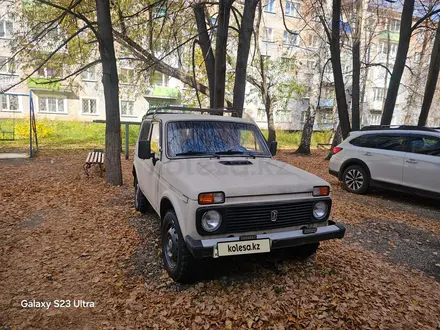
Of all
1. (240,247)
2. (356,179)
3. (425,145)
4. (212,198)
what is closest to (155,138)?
(212,198)

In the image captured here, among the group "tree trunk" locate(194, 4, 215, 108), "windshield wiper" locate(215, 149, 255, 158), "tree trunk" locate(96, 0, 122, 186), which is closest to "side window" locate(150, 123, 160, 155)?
"windshield wiper" locate(215, 149, 255, 158)

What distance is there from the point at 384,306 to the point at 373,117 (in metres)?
41.8

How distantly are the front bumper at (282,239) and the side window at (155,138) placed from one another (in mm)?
1788

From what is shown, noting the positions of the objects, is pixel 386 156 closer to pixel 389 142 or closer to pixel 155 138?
pixel 389 142

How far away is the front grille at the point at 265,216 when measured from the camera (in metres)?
3.02

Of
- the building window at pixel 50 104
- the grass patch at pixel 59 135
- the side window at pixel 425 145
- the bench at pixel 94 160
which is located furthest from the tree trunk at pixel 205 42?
the building window at pixel 50 104

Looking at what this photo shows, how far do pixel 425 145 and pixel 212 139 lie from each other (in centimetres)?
557

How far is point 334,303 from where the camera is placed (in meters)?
3.12

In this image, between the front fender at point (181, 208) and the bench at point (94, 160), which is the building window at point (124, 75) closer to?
the bench at point (94, 160)

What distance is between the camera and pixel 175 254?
3.41 m

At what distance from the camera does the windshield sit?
4027 mm

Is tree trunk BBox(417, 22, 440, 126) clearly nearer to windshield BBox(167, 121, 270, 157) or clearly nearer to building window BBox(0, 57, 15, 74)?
windshield BBox(167, 121, 270, 157)

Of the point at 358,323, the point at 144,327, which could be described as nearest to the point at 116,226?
the point at 144,327

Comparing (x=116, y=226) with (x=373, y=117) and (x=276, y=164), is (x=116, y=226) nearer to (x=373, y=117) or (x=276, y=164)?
(x=276, y=164)
